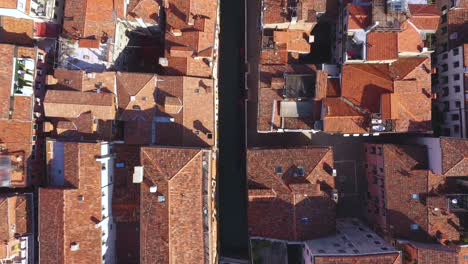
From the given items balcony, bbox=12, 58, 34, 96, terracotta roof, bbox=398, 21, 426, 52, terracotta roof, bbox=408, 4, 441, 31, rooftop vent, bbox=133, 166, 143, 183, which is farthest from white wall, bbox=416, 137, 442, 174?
balcony, bbox=12, 58, 34, 96

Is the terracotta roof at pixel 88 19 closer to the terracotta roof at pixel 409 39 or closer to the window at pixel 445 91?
the terracotta roof at pixel 409 39

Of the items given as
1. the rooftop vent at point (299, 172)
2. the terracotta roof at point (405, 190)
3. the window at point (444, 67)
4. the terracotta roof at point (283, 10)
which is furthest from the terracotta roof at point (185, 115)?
the window at point (444, 67)

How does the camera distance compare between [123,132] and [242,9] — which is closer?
[123,132]

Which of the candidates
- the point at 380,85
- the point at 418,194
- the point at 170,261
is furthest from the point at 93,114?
the point at 418,194

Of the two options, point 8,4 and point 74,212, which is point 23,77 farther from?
point 74,212

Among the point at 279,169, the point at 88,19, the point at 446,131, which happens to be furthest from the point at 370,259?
the point at 88,19

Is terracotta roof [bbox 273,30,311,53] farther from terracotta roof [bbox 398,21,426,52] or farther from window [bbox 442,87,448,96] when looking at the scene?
window [bbox 442,87,448,96]

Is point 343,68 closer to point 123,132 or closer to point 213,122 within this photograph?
point 213,122
